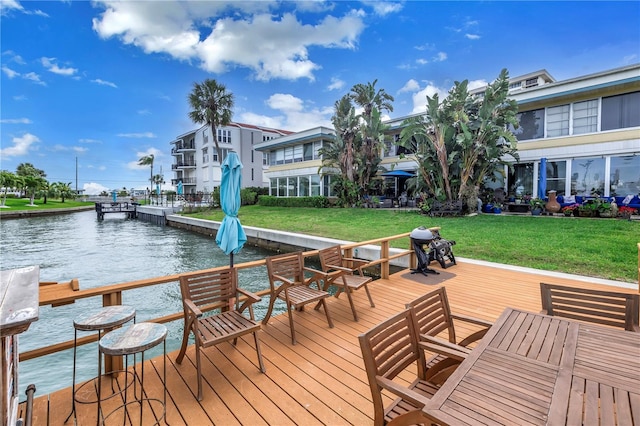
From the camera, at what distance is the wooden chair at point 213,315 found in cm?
266

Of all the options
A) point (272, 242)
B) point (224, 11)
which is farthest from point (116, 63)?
point (272, 242)

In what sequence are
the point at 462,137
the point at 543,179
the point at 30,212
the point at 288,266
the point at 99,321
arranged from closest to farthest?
the point at 99,321 < the point at 288,266 < the point at 462,137 < the point at 543,179 < the point at 30,212

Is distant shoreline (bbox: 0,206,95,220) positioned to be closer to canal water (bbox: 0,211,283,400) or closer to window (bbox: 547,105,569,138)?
canal water (bbox: 0,211,283,400)

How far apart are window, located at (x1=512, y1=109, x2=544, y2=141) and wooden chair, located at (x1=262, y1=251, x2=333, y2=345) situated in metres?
15.8

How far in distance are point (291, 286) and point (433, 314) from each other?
82.7 inches

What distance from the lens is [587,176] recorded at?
13.2 meters

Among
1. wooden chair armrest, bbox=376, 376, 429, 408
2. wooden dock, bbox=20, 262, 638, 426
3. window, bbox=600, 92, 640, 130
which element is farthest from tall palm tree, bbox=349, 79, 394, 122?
wooden chair armrest, bbox=376, 376, 429, 408

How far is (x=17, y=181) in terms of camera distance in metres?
31.0

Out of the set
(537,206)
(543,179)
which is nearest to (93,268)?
(537,206)

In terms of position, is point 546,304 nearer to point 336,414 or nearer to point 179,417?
point 336,414

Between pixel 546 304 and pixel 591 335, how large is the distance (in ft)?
2.61

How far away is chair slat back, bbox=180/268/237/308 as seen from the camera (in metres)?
3.14

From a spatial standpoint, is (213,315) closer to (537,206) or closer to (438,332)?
(438,332)

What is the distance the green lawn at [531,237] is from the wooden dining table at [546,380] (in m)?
5.41
